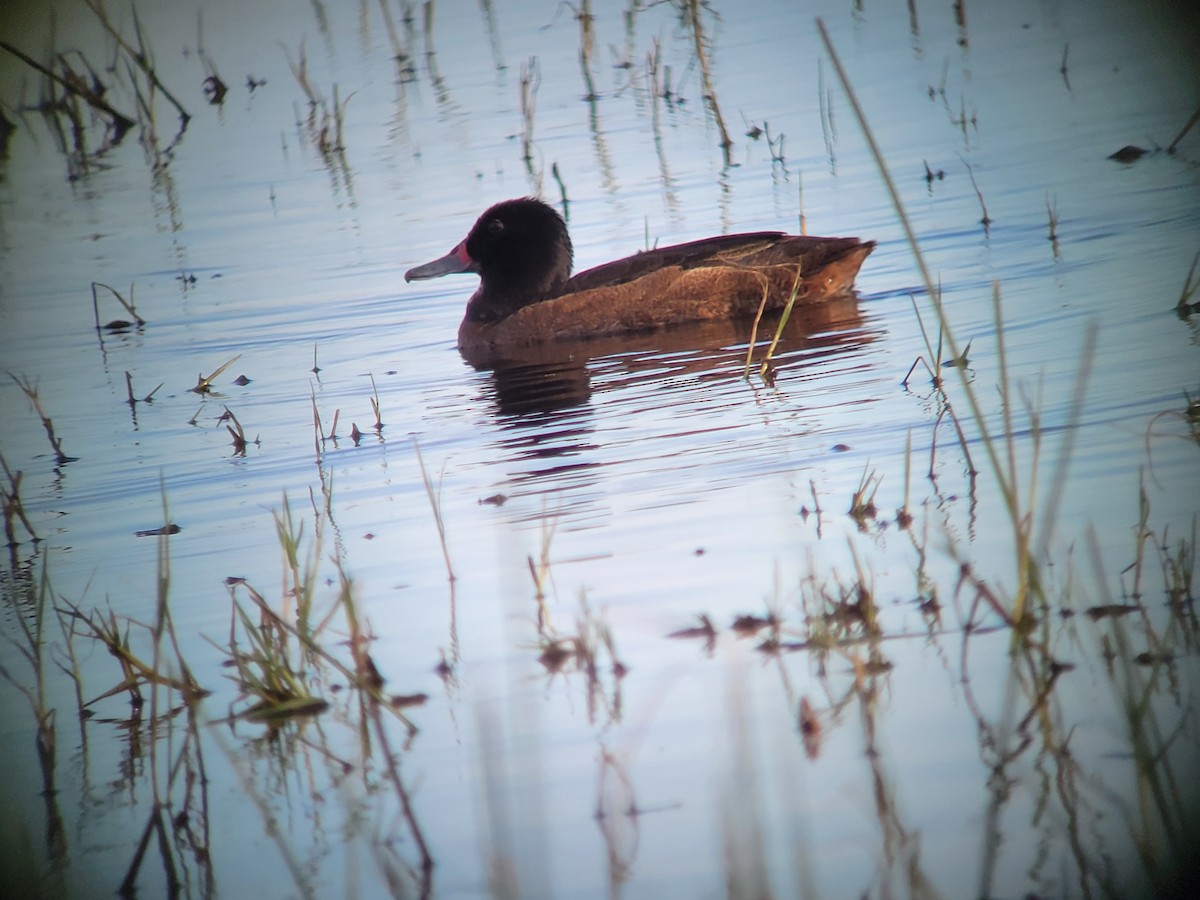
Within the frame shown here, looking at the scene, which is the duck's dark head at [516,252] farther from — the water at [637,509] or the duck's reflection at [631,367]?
the duck's reflection at [631,367]

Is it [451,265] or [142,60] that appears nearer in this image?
[451,265]

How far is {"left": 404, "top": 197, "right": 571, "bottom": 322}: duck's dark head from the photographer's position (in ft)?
35.3

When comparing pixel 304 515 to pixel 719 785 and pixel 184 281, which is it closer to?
pixel 719 785

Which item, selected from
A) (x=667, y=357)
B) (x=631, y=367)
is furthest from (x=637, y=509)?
(x=667, y=357)

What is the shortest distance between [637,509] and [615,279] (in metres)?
4.41

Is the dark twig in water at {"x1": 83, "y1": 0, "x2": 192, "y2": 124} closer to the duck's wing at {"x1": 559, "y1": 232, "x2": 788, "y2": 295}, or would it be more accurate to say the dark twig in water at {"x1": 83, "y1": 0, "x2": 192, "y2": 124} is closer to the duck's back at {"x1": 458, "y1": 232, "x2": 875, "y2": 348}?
the duck's back at {"x1": 458, "y1": 232, "x2": 875, "y2": 348}

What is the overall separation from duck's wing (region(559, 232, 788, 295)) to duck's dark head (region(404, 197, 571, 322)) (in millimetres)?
988

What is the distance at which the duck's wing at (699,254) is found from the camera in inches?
378

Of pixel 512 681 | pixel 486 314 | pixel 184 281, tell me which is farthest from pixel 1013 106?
pixel 512 681

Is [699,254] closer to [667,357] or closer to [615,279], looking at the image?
[615,279]

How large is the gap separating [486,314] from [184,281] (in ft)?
10.6

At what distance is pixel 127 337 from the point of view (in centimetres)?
1089

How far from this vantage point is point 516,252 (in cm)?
1082

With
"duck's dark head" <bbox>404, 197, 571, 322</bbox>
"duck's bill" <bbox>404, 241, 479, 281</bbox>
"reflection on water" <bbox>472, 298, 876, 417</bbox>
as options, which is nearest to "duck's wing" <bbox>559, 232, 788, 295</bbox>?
"reflection on water" <bbox>472, 298, 876, 417</bbox>
